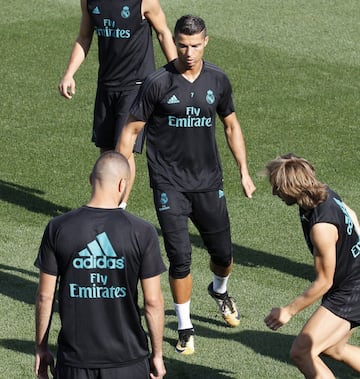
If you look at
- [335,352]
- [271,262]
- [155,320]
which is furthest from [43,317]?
[271,262]

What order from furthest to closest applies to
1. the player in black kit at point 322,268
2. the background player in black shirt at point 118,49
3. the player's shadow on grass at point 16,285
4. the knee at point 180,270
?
the background player in black shirt at point 118,49 < the player's shadow on grass at point 16,285 < the knee at point 180,270 < the player in black kit at point 322,268

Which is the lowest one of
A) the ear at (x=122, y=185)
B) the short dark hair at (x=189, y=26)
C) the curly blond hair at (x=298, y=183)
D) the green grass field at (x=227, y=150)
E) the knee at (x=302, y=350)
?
the green grass field at (x=227, y=150)

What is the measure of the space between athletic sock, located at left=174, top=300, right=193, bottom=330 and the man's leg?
157 centimetres

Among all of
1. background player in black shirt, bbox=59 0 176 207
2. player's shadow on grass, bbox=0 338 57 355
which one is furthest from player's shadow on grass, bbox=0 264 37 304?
background player in black shirt, bbox=59 0 176 207

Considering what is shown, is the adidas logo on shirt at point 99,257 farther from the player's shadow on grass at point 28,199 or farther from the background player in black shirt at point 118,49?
the player's shadow on grass at point 28,199

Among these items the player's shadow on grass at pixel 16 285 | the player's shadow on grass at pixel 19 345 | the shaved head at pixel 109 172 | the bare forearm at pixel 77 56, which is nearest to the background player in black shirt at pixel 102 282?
the shaved head at pixel 109 172

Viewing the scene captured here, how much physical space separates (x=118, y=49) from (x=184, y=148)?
231 cm

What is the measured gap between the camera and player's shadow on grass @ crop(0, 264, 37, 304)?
9.86 m

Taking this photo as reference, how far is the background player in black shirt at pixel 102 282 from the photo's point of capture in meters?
6.34

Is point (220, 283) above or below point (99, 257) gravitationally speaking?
below

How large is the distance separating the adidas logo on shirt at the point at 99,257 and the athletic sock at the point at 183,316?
106 inches

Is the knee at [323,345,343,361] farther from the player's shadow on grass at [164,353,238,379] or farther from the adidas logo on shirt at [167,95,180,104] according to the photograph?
the adidas logo on shirt at [167,95,180,104]

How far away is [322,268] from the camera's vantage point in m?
7.31

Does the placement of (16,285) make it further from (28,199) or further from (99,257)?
(99,257)
